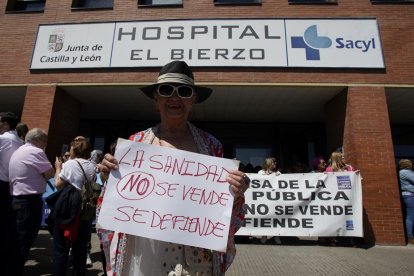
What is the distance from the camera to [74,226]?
10.8 ft

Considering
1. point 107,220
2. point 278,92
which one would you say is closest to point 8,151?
point 107,220

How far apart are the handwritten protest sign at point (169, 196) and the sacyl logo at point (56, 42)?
24.6ft

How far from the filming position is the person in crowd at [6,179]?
10.6ft

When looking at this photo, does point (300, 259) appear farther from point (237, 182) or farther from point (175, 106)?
point (175, 106)

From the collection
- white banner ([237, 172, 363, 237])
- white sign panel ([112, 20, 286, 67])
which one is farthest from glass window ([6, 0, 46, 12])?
white banner ([237, 172, 363, 237])

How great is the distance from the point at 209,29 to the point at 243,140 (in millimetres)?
4229

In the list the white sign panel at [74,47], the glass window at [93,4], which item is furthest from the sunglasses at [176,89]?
the glass window at [93,4]

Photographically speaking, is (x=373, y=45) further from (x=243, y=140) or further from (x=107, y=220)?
(x=107, y=220)

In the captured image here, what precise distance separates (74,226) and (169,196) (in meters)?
2.28

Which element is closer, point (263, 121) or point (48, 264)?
point (48, 264)

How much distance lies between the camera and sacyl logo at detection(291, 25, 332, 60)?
7.14 m

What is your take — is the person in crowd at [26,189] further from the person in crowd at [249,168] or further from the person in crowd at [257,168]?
the person in crowd at [257,168]

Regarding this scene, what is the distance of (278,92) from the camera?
7484 millimetres

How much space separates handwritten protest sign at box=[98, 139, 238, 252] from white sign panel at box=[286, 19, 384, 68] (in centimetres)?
625
